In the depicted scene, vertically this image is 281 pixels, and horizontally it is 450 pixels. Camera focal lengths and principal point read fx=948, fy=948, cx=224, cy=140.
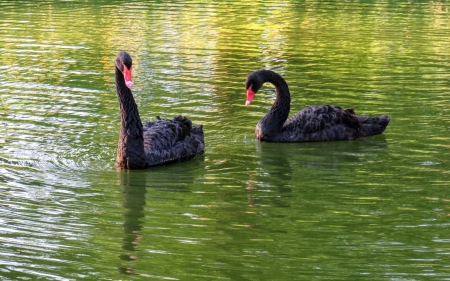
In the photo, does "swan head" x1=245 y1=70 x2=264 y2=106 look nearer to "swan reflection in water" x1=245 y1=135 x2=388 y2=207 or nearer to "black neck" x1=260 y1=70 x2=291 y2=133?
"black neck" x1=260 y1=70 x2=291 y2=133

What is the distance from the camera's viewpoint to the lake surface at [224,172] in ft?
21.6

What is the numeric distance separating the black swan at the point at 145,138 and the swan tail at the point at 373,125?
1.96 meters

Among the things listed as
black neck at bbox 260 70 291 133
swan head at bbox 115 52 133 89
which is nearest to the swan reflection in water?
black neck at bbox 260 70 291 133

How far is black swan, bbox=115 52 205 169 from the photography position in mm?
9188

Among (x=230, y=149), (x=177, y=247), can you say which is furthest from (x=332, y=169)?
(x=177, y=247)

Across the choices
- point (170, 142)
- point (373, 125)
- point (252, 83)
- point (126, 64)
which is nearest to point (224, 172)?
point (170, 142)

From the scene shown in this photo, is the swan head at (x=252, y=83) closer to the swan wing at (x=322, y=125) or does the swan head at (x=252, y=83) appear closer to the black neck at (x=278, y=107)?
the black neck at (x=278, y=107)

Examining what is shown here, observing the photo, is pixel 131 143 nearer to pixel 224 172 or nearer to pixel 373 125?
pixel 224 172

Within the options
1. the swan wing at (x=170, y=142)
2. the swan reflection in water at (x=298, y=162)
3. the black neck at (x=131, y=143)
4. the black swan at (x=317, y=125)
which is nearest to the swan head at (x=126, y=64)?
the black neck at (x=131, y=143)

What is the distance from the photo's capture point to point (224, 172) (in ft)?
30.3

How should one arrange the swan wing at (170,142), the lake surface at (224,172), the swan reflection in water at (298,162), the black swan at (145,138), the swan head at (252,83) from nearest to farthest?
the lake surface at (224,172) < the swan reflection in water at (298,162) < the black swan at (145,138) < the swan wing at (170,142) < the swan head at (252,83)

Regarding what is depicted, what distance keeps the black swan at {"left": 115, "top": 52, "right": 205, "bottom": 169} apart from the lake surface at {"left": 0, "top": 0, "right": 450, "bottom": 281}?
15 cm

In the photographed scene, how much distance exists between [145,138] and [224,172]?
971mm

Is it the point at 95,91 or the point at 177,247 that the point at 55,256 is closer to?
the point at 177,247
